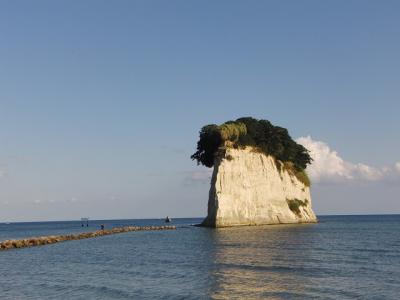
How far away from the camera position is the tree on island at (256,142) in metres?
97.8

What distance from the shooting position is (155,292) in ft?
100

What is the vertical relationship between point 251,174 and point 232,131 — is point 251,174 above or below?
below

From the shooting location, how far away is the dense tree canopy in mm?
97812

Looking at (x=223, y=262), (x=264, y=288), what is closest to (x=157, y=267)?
(x=223, y=262)

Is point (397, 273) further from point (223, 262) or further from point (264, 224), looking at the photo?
point (264, 224)

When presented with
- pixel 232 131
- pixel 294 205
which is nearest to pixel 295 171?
pixel 294 205

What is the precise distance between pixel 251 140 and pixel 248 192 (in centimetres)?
1067

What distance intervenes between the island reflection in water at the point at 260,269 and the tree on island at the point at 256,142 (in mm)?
38791

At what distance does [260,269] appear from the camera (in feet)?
127

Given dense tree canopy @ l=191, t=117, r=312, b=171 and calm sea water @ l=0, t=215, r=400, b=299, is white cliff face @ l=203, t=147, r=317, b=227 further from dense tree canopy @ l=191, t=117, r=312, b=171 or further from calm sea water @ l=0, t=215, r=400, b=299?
calm sea water @ l=0, t=215, r=400, b=299

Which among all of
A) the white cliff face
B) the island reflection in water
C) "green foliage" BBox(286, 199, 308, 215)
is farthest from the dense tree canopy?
the island reflection in water

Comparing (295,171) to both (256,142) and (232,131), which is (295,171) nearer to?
(256,142)

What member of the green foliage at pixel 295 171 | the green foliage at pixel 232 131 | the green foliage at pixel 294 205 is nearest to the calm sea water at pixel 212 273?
the green foliage at pixel 232 131

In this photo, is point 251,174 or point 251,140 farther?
point 251,140
